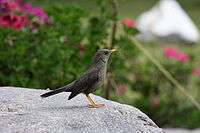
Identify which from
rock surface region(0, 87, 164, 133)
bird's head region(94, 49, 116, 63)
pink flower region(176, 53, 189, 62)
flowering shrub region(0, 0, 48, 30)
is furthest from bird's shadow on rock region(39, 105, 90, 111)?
pink flower region(176, 53, 189, 62)

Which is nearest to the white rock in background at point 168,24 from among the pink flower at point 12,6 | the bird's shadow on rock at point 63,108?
the pink flower at point 12,6

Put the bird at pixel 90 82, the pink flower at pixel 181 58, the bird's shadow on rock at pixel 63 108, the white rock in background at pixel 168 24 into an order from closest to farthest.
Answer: the bird's shadow on rock at pixel 63 108
the bird at pixel 90 82
the pink flower at pixel 181 58
the white rock in background at pixel 168 24

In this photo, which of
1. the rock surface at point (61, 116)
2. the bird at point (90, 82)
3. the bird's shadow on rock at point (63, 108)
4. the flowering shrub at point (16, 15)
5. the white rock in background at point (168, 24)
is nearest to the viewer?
the rock surface at point (61, 116)

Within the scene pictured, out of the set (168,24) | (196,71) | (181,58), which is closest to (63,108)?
(181,58)

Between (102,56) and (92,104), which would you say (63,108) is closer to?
(92,104)

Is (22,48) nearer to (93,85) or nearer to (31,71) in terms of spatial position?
(31,71)

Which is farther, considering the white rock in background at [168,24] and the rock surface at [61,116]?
the white rock in background at [168,24]

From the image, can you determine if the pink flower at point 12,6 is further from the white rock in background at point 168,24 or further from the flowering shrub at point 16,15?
the white rock in background at point 168,24
